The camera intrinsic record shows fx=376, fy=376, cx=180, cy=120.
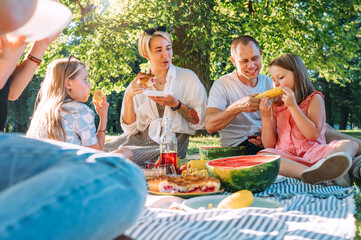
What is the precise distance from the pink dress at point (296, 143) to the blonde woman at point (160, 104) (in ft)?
3.19

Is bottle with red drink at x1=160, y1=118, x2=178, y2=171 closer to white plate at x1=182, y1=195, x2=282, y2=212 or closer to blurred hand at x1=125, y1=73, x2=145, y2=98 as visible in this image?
white plate at x1=182, y1=195, x2=282, y2=212

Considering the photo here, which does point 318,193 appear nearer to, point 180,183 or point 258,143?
point 180,183

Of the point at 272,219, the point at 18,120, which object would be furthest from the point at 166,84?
the point at 18,120

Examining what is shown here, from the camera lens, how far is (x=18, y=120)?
3438cm

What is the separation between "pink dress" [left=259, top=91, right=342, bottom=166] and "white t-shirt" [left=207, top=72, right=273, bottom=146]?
1.46 ft

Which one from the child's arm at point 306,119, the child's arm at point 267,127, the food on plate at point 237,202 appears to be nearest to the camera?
the food on plate at point 237,202

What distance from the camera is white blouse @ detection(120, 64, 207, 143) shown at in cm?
443

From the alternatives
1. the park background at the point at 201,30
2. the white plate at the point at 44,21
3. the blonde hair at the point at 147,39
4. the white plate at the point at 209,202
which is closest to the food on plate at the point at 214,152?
the white plate at the point at 209,202

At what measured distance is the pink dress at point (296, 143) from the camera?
330cm

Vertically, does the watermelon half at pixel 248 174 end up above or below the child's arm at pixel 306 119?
below

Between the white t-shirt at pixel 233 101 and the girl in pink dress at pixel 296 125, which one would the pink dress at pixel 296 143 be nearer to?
the girl in pink dress at pixel 296 125

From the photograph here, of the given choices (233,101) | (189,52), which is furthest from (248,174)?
(189,52)

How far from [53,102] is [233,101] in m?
2.05

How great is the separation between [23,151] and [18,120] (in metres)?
36.6
